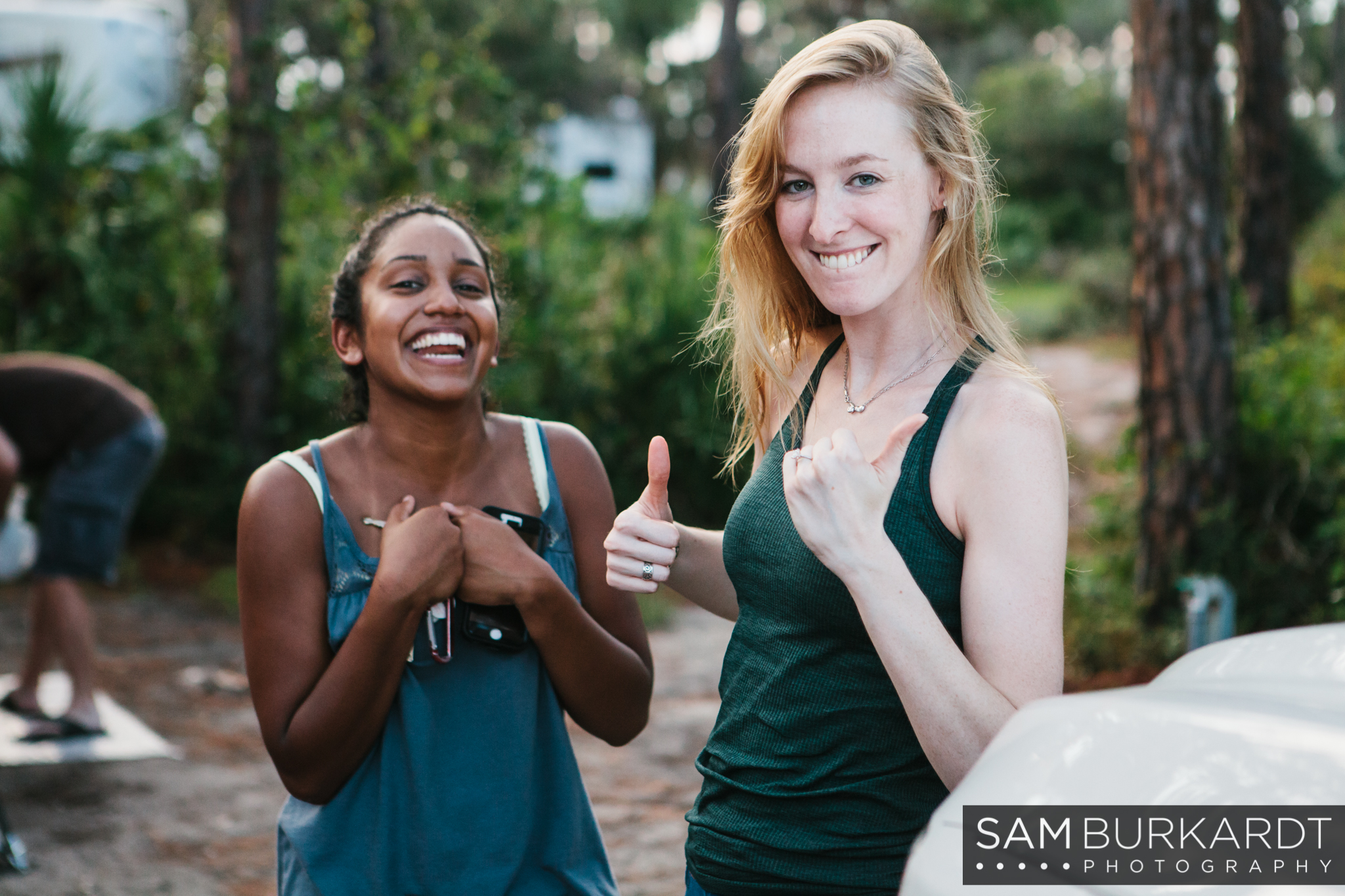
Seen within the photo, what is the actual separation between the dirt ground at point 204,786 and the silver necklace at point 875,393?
938 millimetres

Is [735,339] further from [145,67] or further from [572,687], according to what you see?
[145,67]

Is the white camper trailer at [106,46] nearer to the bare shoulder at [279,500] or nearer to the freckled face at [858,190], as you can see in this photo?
the bare shoulder at [279,500]

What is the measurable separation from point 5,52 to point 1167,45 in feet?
35.1

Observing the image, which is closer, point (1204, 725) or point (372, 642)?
point (1204, 725)

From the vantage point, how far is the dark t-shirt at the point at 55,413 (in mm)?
5008

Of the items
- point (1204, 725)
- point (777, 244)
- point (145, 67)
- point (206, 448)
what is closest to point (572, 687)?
point (777, 244)

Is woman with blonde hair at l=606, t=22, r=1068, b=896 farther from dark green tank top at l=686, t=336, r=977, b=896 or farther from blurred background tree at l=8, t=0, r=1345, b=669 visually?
blurred background tree at l=8, t=0, r=1345, b=669

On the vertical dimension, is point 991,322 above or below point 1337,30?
below

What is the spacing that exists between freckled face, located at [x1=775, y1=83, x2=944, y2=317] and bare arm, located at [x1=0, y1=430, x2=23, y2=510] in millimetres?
3678

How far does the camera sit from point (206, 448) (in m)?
8.17

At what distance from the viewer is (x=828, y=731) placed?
4.98 ft

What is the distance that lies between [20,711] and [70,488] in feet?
3.09

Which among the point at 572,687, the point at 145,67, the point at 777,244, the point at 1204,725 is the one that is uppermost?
the point at 145,67

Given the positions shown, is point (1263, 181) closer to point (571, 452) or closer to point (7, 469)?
point (571, 452)
